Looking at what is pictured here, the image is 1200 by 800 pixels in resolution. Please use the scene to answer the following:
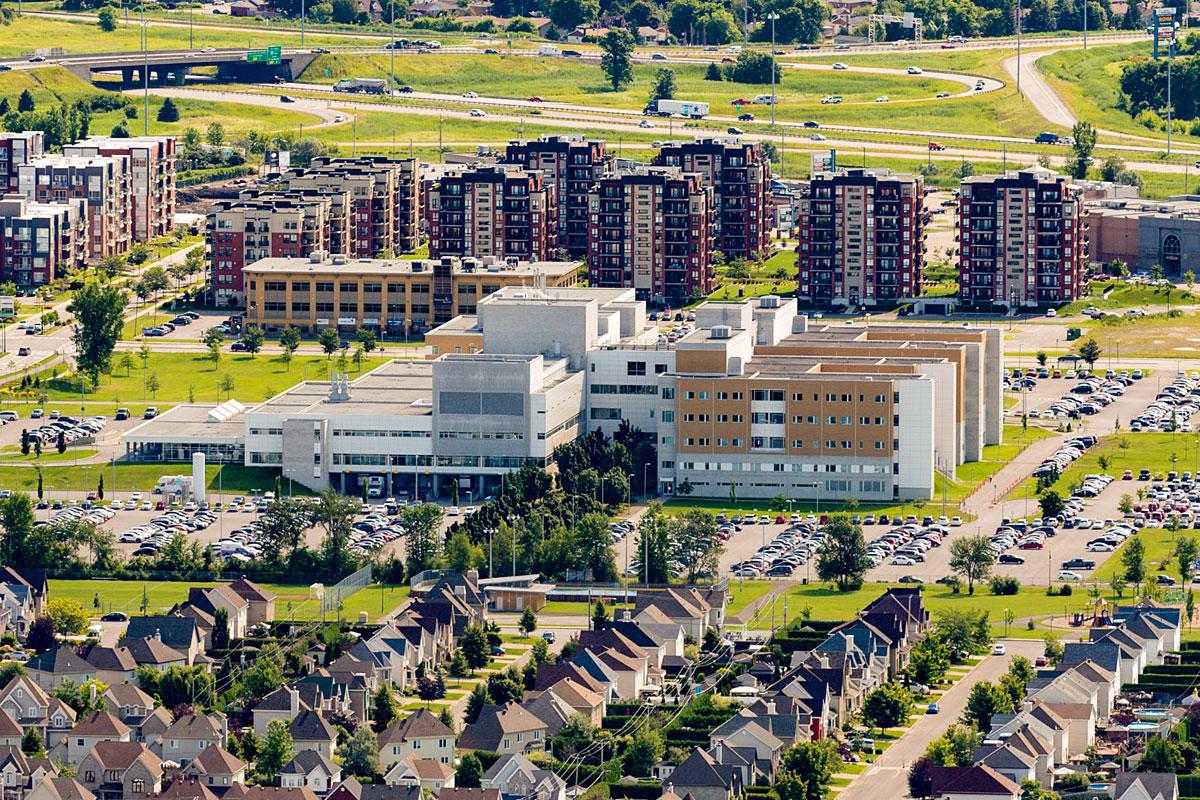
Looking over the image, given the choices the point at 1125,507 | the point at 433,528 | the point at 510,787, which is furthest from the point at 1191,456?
the point at 510,787

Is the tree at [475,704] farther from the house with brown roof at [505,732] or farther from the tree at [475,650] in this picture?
the tree at [475,650]

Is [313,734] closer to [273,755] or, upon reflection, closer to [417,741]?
[273,755]

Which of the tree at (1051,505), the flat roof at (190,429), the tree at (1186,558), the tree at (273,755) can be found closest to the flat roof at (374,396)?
the flat roof at (190,429)

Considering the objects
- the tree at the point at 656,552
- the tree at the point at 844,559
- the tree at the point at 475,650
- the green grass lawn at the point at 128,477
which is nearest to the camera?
the tree at the point at 475,650

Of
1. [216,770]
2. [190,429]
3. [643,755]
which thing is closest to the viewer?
[216,770]

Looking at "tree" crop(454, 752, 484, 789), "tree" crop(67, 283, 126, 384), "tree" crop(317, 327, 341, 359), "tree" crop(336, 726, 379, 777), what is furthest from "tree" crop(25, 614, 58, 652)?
"tree" crop(317, 327, 341, 359)

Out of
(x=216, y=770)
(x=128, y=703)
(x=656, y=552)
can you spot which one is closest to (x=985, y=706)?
(x=216, y=770)
